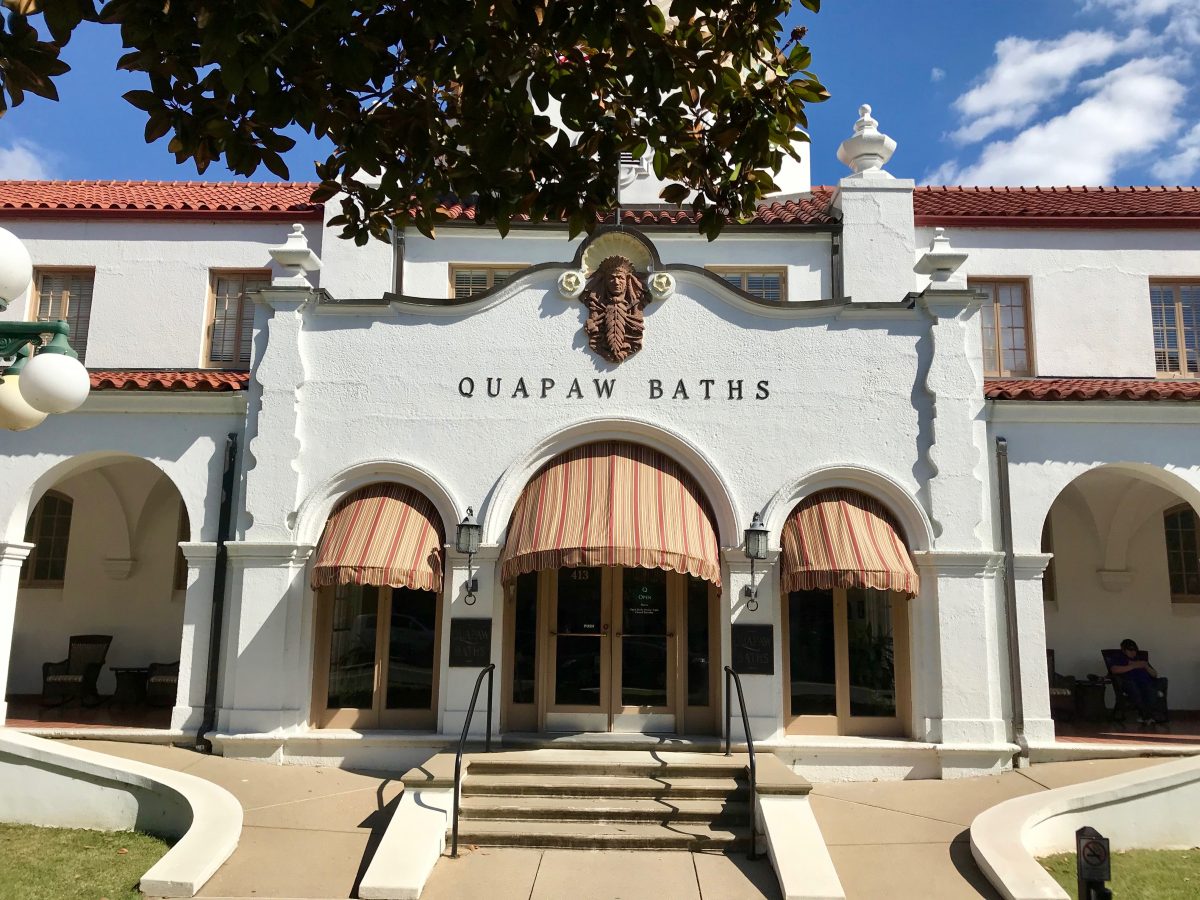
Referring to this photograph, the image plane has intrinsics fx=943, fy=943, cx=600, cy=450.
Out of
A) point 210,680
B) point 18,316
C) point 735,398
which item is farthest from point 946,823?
point 18,316

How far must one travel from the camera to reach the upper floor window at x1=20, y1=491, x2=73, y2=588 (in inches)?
632

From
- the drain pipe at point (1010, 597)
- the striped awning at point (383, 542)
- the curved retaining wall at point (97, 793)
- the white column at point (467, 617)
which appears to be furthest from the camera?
the drain pipe at point (1010, 597)

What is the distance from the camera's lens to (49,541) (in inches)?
639

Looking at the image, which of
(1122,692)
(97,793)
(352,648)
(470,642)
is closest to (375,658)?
(352,648)

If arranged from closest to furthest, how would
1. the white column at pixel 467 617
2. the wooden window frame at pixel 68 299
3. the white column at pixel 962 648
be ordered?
the white column at pixel 962 648 < the white column at pixel 467 617 < the wooden window frame at pixel 68 299

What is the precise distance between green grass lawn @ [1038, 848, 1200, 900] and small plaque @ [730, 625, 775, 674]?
3615 millimetres

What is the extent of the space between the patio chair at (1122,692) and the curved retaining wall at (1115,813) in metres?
4.28

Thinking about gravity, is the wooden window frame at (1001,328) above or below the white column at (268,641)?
above

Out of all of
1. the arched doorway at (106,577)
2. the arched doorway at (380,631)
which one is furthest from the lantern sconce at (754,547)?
the arched doorway at (106,577)

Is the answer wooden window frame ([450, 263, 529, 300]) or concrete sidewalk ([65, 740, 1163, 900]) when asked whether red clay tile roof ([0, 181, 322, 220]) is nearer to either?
wooden window frame ([450, 263, 529, 300])

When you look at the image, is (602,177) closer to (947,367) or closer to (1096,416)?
(947,367)

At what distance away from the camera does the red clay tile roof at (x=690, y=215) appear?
50.1ft

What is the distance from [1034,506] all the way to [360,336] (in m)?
8.98

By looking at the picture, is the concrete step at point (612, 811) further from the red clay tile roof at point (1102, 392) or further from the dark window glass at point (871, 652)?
the red clay tile roof at point (1102, 392)
